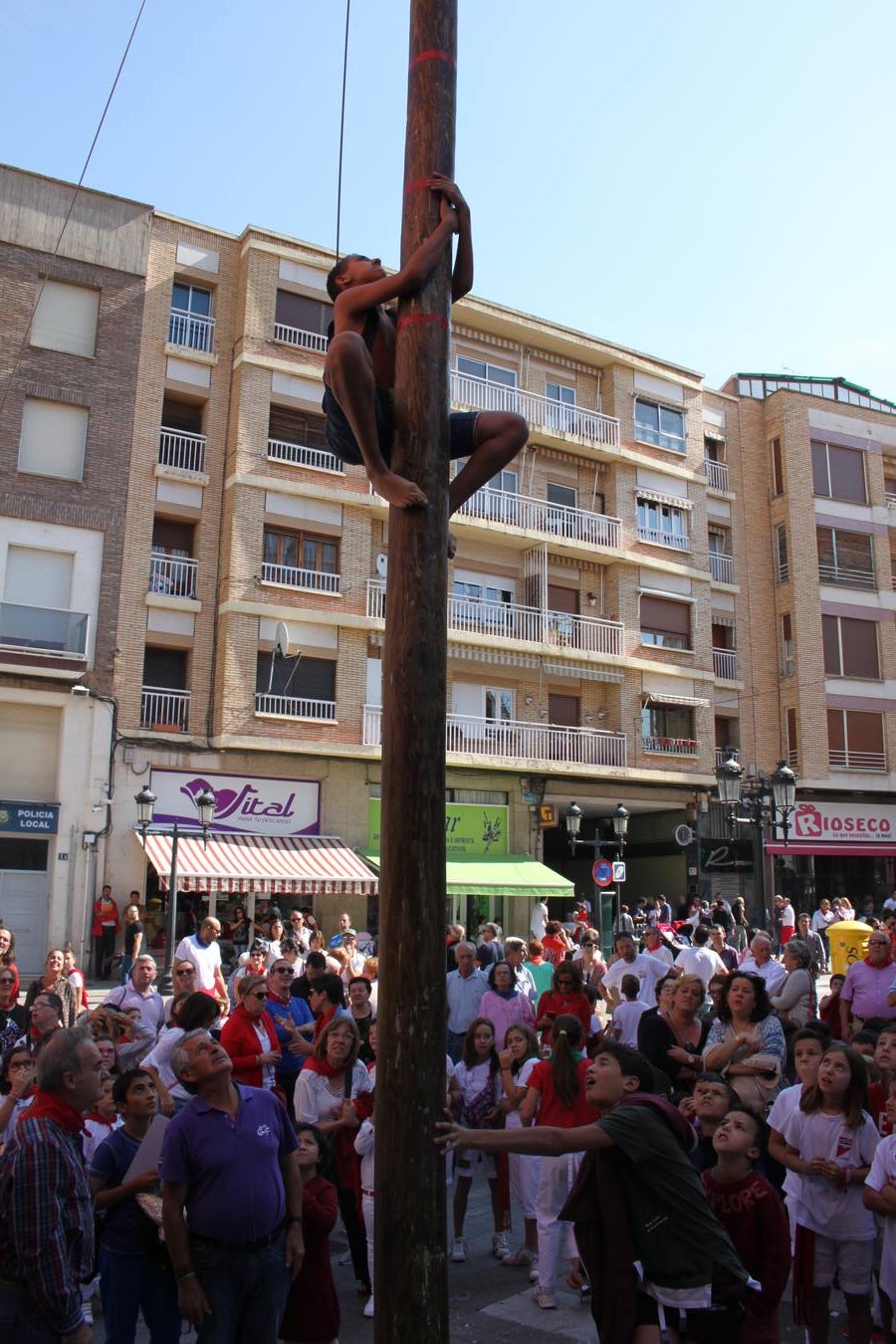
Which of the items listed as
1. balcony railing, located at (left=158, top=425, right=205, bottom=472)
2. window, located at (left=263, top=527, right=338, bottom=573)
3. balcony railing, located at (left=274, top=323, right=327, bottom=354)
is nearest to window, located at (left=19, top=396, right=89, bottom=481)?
balcony railing, located at (left=158, top=425, right=205, bottom=472)

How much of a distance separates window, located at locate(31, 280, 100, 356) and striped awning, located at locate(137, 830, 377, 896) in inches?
402

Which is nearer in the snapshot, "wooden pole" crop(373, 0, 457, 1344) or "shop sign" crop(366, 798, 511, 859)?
"wooden pole" crop(373, 0, 457, 1344)

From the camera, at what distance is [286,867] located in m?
22.6

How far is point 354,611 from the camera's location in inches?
1013

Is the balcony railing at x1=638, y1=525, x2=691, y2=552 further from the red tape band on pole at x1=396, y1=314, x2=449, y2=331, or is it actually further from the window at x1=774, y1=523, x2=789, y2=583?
the red tape band on pole at x1=396, y1=314, x2=449, y2=331

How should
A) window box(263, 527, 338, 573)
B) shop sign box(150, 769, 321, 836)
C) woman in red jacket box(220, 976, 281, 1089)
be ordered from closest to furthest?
woman in red jacket box(220, 976, 281, 1089), shop sign box(150, 769, 321, 836), window box(263, 527, 338, 573)

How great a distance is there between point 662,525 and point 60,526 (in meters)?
16.4

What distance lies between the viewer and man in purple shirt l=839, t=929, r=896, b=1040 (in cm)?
924

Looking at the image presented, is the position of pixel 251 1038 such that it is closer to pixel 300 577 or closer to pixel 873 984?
pixel 873 984

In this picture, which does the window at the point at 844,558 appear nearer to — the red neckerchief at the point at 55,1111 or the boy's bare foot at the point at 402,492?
the red neckerchief at the point at 55,1111

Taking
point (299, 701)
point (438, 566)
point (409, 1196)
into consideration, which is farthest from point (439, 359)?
point (299, 701)

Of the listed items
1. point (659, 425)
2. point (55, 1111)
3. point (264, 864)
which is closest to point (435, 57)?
point (55, 1111)

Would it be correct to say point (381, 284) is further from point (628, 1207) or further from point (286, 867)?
point (286, 867)

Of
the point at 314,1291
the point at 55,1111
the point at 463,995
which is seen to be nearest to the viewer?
the point at 55,1111
